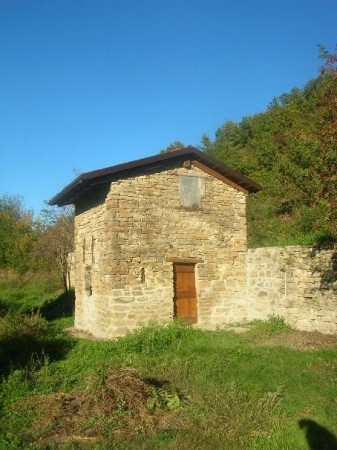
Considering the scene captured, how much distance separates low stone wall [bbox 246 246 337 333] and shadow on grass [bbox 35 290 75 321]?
8.21 meters

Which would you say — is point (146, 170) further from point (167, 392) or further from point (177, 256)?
point (167, 392)

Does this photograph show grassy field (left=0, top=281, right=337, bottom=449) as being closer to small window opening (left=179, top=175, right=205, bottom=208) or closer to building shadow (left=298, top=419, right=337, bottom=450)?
building shadow (left=298, top=419, right=337, bottom=450)

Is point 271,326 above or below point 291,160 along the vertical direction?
below

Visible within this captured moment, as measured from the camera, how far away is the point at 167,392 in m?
6.10

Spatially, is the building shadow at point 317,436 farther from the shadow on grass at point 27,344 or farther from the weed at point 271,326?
the weed at point 271,326

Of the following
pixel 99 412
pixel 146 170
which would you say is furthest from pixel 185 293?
pixel 99 412

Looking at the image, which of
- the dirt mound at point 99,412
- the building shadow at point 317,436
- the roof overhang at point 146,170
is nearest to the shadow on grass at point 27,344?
the dirt mound at point 99,412

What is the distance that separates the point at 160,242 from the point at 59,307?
9.95 metres

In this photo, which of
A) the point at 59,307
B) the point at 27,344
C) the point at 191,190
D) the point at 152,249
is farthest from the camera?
the point at 59,307

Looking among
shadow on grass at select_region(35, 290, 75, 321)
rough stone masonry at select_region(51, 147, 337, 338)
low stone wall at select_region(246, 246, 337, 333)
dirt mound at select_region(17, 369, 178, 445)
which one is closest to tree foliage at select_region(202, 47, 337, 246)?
low stone wall at select_region(246, 246, 337, 333)

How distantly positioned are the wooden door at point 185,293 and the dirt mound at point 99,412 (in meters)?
5.60

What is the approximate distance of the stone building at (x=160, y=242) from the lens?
1095cm

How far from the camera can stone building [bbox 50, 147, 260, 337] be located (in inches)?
431

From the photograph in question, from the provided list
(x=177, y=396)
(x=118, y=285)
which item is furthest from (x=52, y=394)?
(x=118, y=285)
